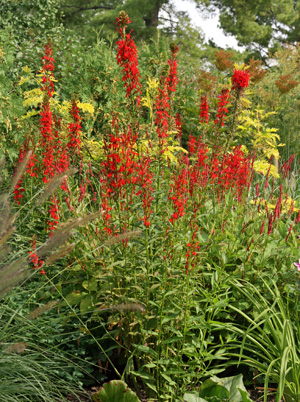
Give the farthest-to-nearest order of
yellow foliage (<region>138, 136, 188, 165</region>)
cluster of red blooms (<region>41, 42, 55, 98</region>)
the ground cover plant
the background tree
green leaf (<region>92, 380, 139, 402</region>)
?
the background tree < cluster of red blooms (<region>41, 42, 55, 98</region>) < yellow foliage (<region>138, 136, 188, 165</region>) < the ground cover plant < green leaf (<region>92, 380, 139, 402</region>)

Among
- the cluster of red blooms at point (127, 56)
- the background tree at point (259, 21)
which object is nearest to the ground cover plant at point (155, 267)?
the cluster of red blooms at point (127, 56)

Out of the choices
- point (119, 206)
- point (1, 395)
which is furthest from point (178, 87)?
point (1, 395)

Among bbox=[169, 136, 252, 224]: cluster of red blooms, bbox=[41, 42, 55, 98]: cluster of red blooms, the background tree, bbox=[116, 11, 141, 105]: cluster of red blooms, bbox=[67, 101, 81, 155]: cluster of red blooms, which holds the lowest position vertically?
the background tree

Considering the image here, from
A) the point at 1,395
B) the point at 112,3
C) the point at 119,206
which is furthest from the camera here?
the point at 112,3

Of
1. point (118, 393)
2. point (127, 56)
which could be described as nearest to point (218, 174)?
point (127, 56)

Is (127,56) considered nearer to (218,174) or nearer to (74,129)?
(74,129)

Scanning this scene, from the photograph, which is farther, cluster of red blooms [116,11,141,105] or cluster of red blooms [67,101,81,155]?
cluster of red blooms [67,101,81,155]

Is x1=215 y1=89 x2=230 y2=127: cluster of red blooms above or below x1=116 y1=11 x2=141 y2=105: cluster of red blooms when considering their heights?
below

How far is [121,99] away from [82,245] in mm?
3113

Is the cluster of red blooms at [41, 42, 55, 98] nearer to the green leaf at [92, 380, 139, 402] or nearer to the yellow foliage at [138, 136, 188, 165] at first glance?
the yellow foliage at [138, 136, 188, 165]

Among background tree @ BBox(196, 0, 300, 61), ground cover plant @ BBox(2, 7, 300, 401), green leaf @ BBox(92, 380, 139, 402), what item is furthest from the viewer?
background tree @ BBox(196, 0, 300, 61)

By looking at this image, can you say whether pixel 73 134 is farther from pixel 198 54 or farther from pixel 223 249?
pixel 198 54

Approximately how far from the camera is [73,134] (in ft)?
10.0

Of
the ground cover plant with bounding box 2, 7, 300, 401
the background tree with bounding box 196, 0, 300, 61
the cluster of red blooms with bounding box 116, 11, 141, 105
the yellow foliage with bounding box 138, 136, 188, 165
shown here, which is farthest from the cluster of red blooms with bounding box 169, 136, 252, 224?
the background tree with bounding box 196, 0, 300, 61
